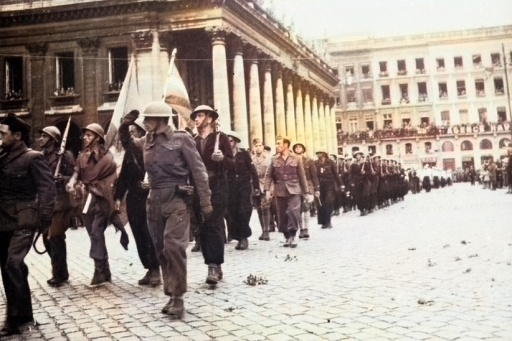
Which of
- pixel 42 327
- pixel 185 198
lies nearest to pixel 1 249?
pixel 42 327

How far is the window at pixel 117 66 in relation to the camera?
28.9m

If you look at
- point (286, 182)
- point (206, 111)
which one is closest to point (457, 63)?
point (286, 182)

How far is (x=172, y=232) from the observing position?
530 centimetres

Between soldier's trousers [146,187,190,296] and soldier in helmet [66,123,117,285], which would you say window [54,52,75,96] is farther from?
soldier's trousers [146,187,190,296]

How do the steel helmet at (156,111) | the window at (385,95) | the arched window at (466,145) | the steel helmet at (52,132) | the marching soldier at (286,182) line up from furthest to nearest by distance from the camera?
the window at (385,95) → the arched window at (466,145) → the marching soldier at (286,182) → the steel helmet at (52,132) → the steel helmet at (156,111)

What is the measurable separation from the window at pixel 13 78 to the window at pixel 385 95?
1994 inches

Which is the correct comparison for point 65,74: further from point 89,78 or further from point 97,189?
point 97,189

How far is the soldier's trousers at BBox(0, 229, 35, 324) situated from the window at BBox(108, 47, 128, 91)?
25.0 m

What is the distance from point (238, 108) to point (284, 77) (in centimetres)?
1131

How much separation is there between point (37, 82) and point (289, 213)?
77.6 ft

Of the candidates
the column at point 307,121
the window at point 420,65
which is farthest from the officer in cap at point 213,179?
the window at point 420,65

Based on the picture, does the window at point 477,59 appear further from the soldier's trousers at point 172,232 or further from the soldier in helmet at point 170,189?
the soldier's trousers at point 172,232

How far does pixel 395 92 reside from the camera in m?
69.3

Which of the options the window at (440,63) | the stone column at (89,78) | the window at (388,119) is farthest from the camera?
the window at (388,119)
